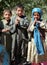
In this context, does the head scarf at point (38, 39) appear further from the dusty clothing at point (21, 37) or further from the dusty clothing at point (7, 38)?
the dusty clothing at point (7, 38)

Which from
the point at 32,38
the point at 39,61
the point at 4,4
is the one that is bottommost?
the point at 39,61

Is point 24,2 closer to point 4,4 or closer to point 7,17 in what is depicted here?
point 4,4

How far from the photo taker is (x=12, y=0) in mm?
12086

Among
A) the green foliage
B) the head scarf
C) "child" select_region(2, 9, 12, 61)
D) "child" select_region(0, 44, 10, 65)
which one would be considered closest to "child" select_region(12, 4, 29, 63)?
"child" select_region(2, 9, 12, 61)

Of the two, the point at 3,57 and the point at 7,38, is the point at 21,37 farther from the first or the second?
the point at 3,57

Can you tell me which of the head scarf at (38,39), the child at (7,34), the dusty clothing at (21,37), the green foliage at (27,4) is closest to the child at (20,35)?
the dusty clothing at (21,37)

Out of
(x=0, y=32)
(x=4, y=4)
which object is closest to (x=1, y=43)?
(x=0, y=32)

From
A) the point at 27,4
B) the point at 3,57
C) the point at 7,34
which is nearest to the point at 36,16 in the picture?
the point at 7,34

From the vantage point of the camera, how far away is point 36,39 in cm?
885

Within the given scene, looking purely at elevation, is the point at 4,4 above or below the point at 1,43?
above

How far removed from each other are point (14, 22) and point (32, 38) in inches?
22.7

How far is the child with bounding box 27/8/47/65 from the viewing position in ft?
28.8

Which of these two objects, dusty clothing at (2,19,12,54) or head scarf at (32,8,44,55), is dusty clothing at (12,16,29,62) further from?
head scarf at (32,8,44,55)

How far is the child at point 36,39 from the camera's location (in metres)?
8.77
